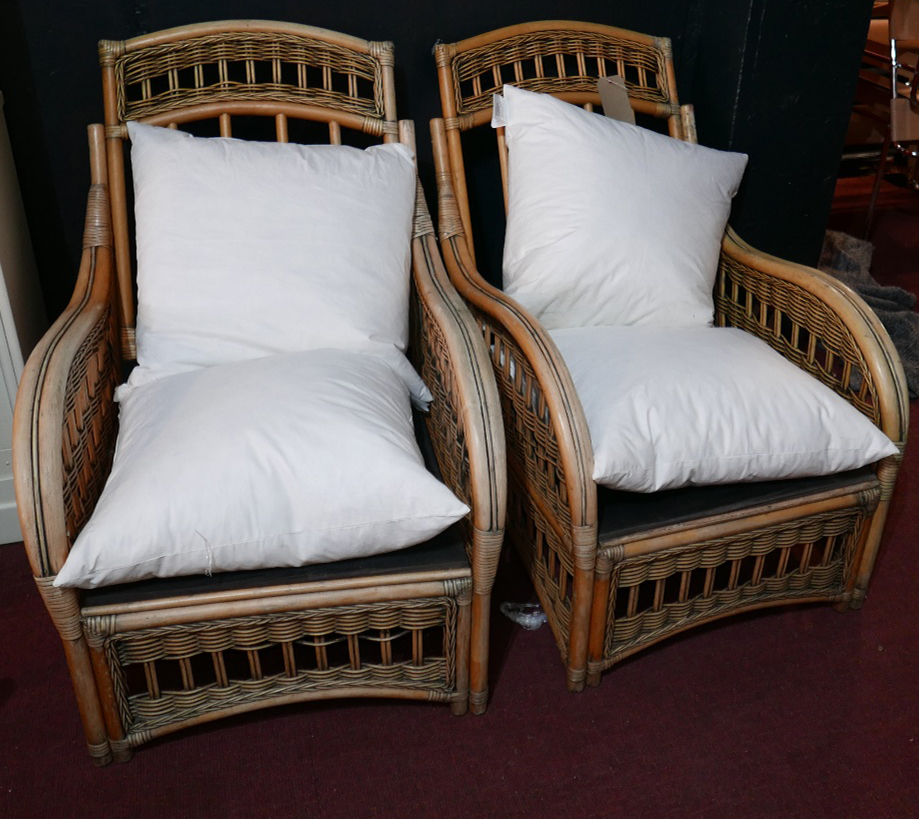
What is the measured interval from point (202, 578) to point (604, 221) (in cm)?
94

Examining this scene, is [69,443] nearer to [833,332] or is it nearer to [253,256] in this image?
[253,256]

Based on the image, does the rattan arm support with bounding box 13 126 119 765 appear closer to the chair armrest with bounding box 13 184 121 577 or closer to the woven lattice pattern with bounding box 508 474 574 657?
the chair armrest with bounding box 13 184 121 577

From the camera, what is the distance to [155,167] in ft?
4.92

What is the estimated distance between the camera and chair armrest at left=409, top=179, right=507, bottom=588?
1242mm

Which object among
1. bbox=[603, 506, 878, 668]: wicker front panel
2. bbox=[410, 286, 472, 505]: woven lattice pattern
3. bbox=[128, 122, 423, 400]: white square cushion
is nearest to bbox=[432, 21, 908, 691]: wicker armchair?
bbox=[603, 506, 878, 668]: wicker front panel

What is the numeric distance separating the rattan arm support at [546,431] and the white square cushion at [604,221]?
0.42ft

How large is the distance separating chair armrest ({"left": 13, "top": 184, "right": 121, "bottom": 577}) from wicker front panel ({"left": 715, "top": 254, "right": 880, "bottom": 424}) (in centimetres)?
121

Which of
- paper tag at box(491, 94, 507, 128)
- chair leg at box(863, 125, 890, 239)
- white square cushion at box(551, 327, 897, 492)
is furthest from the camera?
chair leg at box(863, 125, 890, 239)

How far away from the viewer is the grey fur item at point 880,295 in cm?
242

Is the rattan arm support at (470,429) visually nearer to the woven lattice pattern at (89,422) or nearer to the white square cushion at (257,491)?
the white square cushion at (257,491)

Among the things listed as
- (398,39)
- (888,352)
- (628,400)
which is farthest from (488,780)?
(398,39)

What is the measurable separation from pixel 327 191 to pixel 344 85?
0.45 m

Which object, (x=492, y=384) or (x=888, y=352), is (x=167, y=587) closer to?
(x=492, y=384)

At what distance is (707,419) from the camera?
1.37 meters
